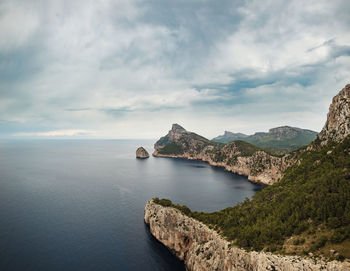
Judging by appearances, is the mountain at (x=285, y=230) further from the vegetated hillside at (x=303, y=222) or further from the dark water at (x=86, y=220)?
the dark water at (x=86, y=220)

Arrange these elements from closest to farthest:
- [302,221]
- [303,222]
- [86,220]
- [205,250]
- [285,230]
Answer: [303,222]
[285,230]
[302,221]
[205,250]
[86,220]

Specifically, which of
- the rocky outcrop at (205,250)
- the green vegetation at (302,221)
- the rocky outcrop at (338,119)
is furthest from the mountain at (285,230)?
the rocky outcrop at (338,119)

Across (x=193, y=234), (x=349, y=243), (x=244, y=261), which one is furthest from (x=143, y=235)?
(x=349, y=243)

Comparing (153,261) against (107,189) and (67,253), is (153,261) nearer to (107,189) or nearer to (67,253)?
(67,253)

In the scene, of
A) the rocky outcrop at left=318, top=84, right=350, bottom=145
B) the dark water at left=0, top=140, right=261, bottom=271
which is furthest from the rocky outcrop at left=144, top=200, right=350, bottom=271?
the rocky outcrop at left=318, top=84, right=350, bottom=145

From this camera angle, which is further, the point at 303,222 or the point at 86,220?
the point at 86,220

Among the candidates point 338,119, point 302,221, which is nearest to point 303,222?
point 302,221

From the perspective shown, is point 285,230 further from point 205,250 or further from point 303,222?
point 205,250
